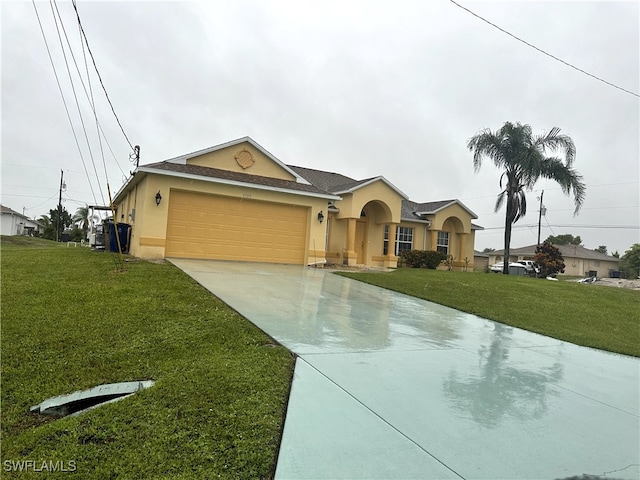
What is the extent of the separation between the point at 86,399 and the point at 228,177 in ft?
38.3

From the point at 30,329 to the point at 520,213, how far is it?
2216 centimetres

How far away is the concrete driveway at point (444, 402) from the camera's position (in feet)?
8.88

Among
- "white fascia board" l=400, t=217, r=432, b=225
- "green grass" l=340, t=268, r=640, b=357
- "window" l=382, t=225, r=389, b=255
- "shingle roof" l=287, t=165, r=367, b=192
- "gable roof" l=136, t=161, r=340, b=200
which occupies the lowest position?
"green grass" l=340, t=268, r=640, b=357

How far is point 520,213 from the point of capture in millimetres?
21578

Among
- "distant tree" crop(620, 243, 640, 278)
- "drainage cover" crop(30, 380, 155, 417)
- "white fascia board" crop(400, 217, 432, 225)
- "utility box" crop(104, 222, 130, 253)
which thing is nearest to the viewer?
"drainage cover" crop(30, 380, 155, 417)

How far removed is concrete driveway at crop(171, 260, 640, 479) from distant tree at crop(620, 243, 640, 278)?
48830mm

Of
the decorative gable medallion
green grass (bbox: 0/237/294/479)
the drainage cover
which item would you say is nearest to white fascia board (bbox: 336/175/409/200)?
the decorative gable medallion

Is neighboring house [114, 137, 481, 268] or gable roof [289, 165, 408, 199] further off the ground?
gable roof [289, 165, 408, 199]

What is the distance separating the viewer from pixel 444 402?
3.68 metres

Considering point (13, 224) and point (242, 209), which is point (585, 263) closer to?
point (242, 209)

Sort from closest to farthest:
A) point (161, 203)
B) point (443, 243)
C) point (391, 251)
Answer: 1. point (161, 203)
2. point (391, 251)
3. point (443, 243)

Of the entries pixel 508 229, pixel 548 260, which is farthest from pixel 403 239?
pixel 548 260

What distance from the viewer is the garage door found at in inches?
551

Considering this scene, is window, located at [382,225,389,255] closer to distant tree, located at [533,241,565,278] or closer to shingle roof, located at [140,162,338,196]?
shingle roof, located at [140,162,338,196]
